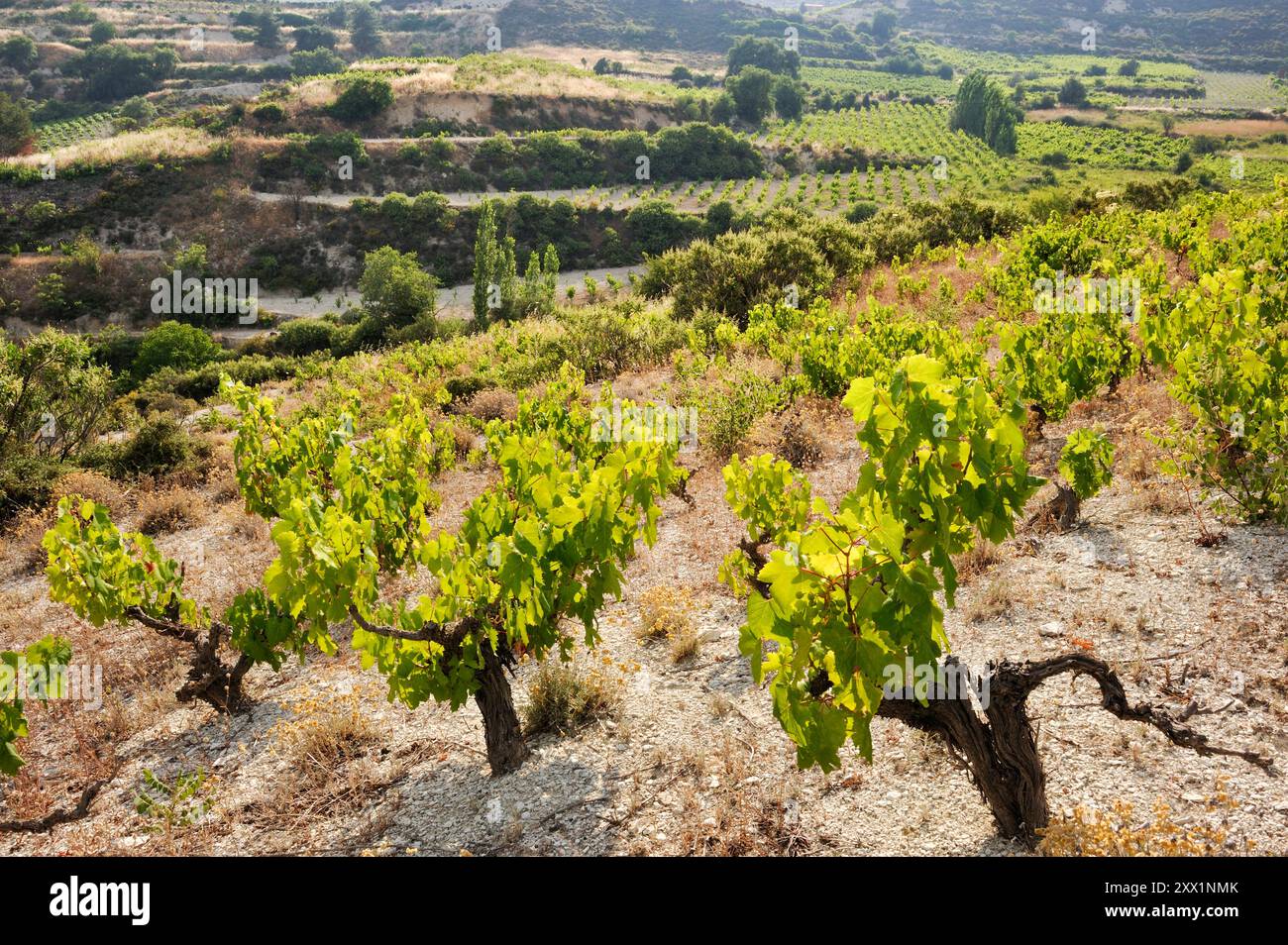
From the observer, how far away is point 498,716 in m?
5.03

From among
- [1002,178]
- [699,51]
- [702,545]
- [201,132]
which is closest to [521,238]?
[201,132]

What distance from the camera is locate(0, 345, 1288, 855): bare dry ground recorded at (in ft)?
13.7

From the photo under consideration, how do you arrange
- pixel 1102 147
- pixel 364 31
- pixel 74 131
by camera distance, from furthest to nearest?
pixel 364 31, pixel 1102 147, pixel 74 131

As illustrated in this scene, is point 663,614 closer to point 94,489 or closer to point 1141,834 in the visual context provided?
point 1141,834

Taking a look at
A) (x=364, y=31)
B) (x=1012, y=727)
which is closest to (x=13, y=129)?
(x=1012, y=727)

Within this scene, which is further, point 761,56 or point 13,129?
point 761,56

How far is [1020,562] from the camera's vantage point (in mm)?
6586

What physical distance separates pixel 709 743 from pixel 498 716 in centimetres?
147

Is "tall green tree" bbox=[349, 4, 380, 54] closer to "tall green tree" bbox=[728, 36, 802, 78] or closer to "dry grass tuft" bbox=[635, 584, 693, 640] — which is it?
"tall green tree" bbox=[728, 36, 802, 78]

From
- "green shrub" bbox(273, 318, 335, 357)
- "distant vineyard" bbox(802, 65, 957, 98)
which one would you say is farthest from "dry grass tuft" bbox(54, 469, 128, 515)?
"distant vineyard" bbox(802, 65, 957, 98)

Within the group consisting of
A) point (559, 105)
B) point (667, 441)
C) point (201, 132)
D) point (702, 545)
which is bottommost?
point (702, 545)

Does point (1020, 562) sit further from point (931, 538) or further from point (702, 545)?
point (931, 538)

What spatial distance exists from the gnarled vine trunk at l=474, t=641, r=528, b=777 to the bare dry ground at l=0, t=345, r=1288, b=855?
0.13m
